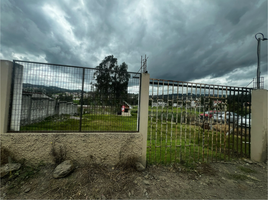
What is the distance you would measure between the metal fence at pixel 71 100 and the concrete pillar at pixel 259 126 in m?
4.24

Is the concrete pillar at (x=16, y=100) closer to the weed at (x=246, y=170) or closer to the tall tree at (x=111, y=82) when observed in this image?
the tall tree at (x=111, y=82)

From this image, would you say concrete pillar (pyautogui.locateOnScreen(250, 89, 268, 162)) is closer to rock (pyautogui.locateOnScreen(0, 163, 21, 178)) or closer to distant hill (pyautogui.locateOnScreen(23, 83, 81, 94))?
distant hill (pyautogui.locateOnScreen(23, 83, 81, 94))

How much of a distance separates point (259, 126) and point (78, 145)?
5.85m

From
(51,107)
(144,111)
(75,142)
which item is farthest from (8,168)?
(144,111)

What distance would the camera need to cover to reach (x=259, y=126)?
431 cm

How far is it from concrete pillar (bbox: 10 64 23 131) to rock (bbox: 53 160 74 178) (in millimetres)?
1473

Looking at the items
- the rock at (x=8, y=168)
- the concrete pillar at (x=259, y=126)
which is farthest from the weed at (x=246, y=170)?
the rock at (x=8, y=168)

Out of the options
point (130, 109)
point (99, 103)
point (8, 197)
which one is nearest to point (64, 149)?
point (8, 197)

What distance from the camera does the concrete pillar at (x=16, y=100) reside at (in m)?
3.12

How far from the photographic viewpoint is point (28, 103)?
3219mm

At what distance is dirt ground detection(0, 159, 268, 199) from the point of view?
2.53m

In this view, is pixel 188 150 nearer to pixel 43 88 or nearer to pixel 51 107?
pixel 51 107

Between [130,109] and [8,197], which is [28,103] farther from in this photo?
[130,109]

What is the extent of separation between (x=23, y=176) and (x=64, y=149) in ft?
3.00
